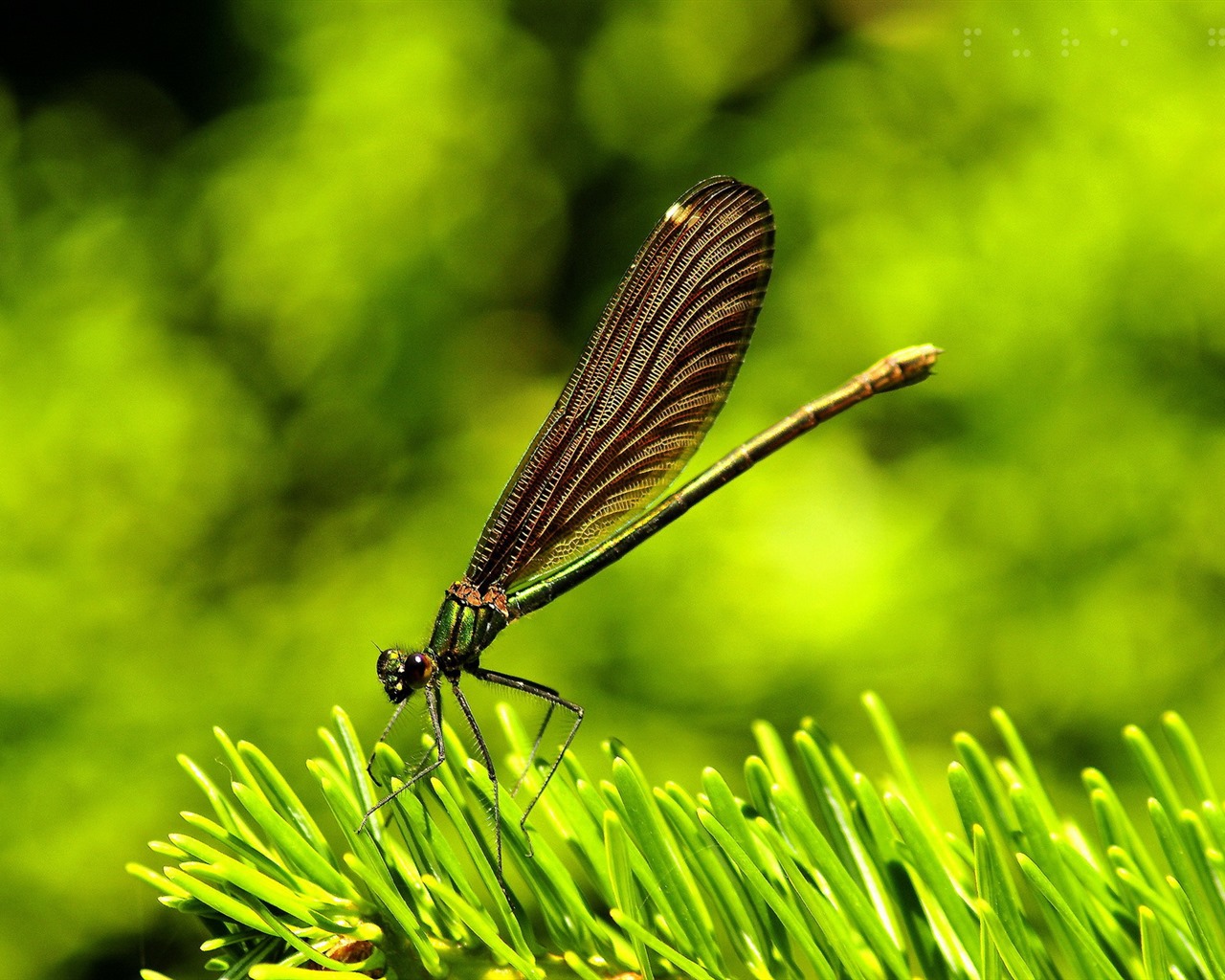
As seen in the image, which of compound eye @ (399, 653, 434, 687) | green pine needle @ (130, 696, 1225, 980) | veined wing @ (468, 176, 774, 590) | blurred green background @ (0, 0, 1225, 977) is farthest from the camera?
blurred green background @ (0, 0, 1225, 977)

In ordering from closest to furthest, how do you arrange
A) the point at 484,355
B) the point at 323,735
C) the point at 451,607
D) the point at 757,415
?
the point at 323,735 < the point at 451,607 < the point at 757,415 < the point at 484,355

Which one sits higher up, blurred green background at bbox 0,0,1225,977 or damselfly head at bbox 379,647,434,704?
blurred green background at bbox 0,0,1225,977

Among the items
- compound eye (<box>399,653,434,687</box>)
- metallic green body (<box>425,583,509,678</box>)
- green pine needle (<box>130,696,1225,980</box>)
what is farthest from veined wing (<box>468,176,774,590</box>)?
green pine needle (<box>130,696,1225,980</box>)

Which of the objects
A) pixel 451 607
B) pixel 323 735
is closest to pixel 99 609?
pixel 451 607

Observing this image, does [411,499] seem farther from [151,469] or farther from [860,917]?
[860,917]

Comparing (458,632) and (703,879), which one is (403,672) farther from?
(703,879)

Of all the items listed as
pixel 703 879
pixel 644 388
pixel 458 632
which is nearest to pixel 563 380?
pixel 644 388

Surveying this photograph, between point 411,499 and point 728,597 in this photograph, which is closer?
point 728,597

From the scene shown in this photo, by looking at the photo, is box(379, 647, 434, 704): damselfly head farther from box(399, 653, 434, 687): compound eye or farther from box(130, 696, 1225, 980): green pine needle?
box(130, 696, 1225, 980): green pine needle
